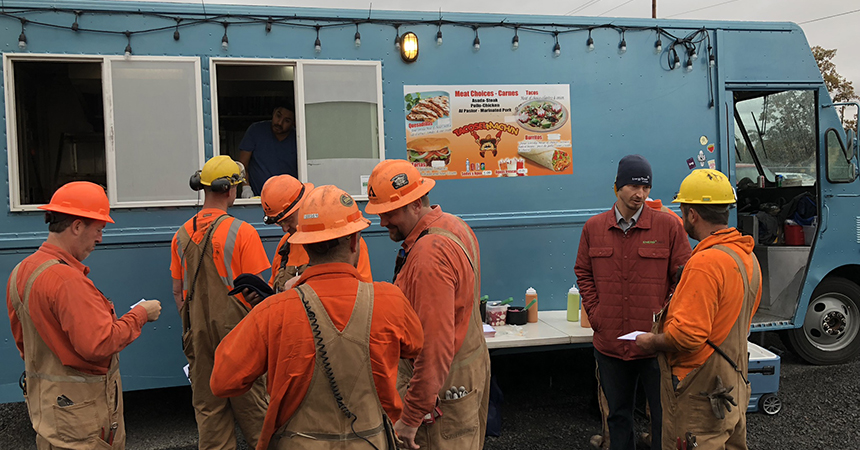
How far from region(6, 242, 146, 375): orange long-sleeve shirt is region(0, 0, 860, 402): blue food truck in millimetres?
1792

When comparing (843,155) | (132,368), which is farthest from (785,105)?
(132,368)

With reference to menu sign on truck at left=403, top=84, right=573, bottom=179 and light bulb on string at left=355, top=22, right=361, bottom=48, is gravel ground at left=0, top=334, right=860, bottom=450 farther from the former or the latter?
light bulb on string at left=355, top=22, right=361, bottom=48

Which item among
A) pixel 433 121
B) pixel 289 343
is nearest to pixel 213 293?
pixel 289 343

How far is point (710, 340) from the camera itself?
2721 mm

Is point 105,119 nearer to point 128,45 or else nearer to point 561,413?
point 128,45

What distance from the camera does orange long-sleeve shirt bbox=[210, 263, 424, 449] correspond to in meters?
1.83

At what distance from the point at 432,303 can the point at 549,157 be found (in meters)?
3.02

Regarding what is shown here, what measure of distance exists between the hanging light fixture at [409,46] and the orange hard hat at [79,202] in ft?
8.85

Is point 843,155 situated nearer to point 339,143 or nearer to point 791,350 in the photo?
point 791,350

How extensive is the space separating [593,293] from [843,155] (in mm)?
3809

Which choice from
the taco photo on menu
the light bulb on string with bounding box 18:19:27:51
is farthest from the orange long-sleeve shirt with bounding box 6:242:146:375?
the taco photo on menu

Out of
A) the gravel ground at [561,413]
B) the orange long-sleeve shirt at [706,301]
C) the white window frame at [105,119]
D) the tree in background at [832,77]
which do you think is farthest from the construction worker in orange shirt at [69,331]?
the tree in background at [832,77]

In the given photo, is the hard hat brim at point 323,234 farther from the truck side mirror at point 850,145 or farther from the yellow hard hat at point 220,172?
the truck side mirror at point 850,145

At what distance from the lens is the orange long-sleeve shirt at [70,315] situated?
2504 millimetres
